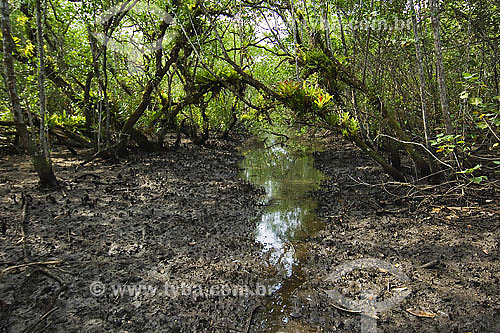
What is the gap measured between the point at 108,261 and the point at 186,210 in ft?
7.99

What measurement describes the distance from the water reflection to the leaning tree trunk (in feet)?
16.0

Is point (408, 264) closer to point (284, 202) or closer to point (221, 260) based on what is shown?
point (221, 260)

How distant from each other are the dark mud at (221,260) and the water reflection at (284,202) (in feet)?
0.69

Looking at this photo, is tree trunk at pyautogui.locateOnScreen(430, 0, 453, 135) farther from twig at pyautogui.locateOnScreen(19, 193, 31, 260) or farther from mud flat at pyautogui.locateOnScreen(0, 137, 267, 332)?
twig at pyautogui.locateOnScreen(19, 193, 31, 260)

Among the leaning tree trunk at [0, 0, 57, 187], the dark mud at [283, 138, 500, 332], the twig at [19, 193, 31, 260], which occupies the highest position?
the leaning tree trunk at [0, 0, 57, 187]

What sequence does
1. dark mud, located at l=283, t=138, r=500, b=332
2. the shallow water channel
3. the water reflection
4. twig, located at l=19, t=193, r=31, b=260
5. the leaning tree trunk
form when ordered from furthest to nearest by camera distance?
the leaning tree trunk, the water reflection, twig, located at l=19, t=193, r=31, b=260, the shallow water channel, dark mud, located at l=283, t=138, r=500, b=332

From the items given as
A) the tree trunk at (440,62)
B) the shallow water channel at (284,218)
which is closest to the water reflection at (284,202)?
the shallow water channel at (284,218)

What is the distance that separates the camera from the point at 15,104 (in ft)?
20.4

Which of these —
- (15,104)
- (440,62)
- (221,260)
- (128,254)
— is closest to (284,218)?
(221,260)

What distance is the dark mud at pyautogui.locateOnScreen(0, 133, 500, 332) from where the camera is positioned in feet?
11.8

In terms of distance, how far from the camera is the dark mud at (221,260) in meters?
3.60

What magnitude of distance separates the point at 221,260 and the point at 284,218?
231 centimetres

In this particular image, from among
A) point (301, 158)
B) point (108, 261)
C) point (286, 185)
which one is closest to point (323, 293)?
point (108, 261)

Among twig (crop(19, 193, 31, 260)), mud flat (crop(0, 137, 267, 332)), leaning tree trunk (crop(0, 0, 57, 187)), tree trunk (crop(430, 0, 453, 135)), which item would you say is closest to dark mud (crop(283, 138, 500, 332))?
mud flat (crop(0, 137, 267, 332))
